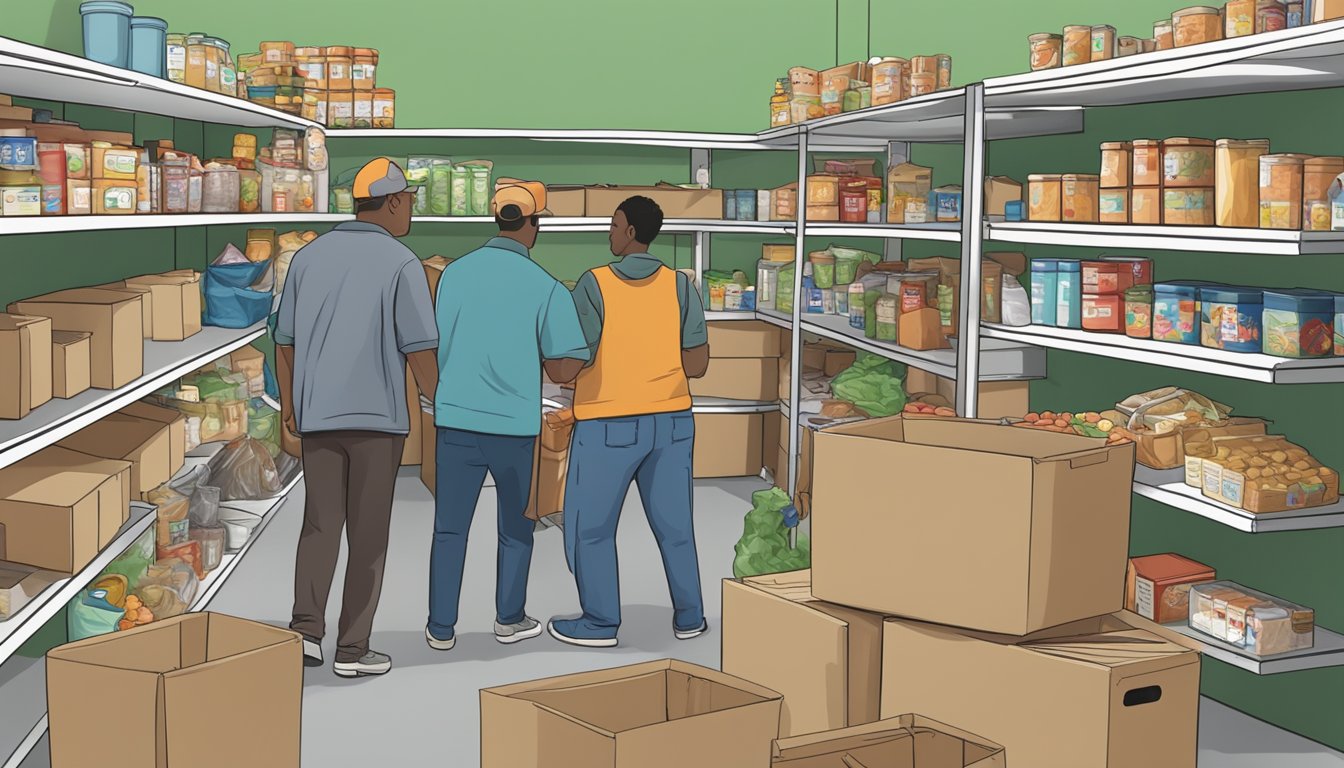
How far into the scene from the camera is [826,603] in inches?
102

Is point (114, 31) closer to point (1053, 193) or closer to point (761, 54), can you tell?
point (1053, 193)

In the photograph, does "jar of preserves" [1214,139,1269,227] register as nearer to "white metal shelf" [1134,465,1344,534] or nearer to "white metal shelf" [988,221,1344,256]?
"white metal shelf" [988,221,1344,256]

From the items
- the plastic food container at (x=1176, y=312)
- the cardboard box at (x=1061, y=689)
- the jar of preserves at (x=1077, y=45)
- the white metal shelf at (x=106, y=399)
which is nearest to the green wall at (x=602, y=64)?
the white metal shelf at (x=106, y=399)

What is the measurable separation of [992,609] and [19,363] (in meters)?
2.48

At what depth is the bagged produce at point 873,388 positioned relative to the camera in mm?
5824

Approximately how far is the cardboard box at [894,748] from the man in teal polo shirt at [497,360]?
250cm

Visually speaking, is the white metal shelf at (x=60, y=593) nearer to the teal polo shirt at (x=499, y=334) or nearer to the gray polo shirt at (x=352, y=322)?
the gray polo shirt at (x=352, y=322)

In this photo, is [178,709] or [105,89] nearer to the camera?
[178,709]

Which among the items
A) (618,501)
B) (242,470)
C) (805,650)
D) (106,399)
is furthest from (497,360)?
(242,470)

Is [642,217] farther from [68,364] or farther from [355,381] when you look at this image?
[68,364]

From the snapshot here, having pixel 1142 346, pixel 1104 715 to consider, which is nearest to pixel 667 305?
pixel 1142 346

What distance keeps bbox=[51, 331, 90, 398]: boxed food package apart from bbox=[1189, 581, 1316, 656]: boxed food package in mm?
3289

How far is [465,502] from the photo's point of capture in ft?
14.4

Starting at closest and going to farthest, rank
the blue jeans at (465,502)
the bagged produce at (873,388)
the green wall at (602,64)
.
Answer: the blue jeans at (465,502) < the bagged produce at (873,388) < the green wall at (602,64)
